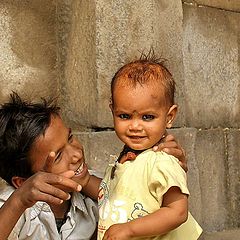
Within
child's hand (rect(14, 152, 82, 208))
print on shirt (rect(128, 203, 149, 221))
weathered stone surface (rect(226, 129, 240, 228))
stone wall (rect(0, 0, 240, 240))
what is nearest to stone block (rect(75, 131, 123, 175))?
stone wall (rect(0, 0, 240, 240))

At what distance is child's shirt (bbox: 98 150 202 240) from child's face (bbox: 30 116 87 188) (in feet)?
0.47

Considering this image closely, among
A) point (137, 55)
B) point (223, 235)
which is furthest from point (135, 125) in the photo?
point (223, 235)

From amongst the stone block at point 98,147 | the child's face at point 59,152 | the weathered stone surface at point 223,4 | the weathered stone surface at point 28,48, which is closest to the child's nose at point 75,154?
the child's face at point 59,152

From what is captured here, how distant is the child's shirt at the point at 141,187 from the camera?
2289 mm

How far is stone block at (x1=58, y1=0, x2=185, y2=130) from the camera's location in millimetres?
3115

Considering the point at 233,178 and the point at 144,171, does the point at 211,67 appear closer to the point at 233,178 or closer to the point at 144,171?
the point at 233,178

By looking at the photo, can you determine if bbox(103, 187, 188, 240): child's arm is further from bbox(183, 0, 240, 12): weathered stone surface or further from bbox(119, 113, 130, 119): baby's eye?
bbox(183, 0, 240, 12): weathered stone surface

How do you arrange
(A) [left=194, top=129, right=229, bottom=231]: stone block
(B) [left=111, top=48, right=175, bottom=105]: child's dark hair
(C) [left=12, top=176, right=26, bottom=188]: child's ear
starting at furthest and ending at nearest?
(A) [left=194, top=129, right=229, bottom=231]: stone block, (C) [left=12, top=176, right=26, bottom=188]: child's ear, (B) [left=111, top=48, right=175, bottom=105]: child's dark hair

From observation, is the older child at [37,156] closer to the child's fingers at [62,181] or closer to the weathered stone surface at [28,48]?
the child's fingers at [62,181]

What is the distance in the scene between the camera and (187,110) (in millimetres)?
3699

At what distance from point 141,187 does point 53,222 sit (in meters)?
0.43

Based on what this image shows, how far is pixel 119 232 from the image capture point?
228 cm

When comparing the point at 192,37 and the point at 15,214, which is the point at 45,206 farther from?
the point at 192,37

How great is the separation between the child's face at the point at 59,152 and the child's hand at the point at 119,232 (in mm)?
278
